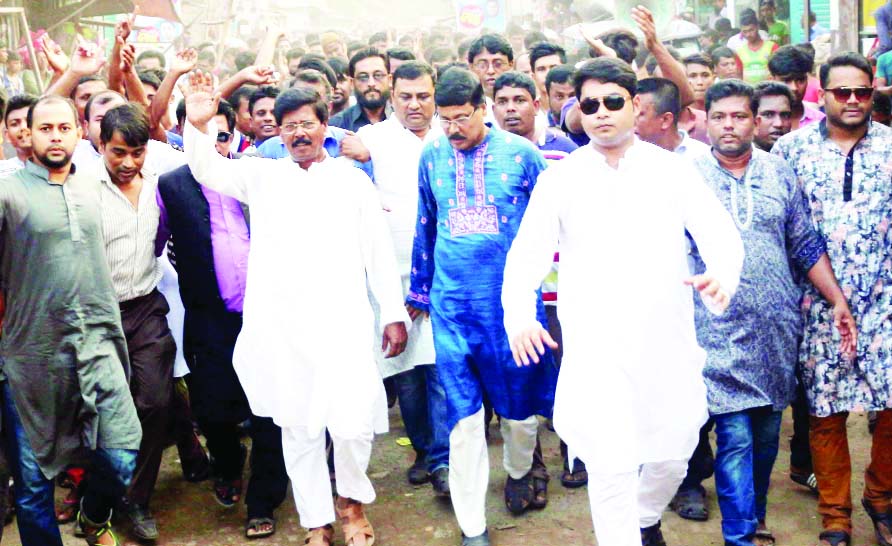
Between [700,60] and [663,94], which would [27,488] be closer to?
[663,94]

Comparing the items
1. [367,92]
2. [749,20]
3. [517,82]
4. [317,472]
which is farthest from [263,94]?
[749,20]

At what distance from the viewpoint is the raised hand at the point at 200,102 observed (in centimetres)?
496

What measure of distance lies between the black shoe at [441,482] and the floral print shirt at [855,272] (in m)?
1.82

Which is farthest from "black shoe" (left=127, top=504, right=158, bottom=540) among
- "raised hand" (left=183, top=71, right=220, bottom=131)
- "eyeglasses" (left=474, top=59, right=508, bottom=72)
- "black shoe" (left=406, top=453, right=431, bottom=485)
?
Result: "eyeglasses" (left=474, top=59, right=508, bottom=72)

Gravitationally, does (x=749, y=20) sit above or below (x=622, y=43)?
above

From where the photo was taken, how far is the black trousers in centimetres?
520

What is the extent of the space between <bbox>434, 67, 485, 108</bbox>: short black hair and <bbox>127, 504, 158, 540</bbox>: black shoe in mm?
2417

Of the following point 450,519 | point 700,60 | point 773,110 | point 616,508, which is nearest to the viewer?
point 616,508

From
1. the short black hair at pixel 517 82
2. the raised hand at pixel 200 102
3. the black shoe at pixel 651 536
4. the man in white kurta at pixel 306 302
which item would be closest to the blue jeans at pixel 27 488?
the man in white kurta at pixel 306 302

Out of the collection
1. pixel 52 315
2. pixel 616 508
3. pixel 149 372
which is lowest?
pixel 616 508

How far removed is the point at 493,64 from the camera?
25.7 ft

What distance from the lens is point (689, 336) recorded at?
4391 millimetres

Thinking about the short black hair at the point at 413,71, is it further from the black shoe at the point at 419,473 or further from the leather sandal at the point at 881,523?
the leather sandal at the point at 881,523

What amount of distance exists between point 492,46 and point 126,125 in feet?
11.0
